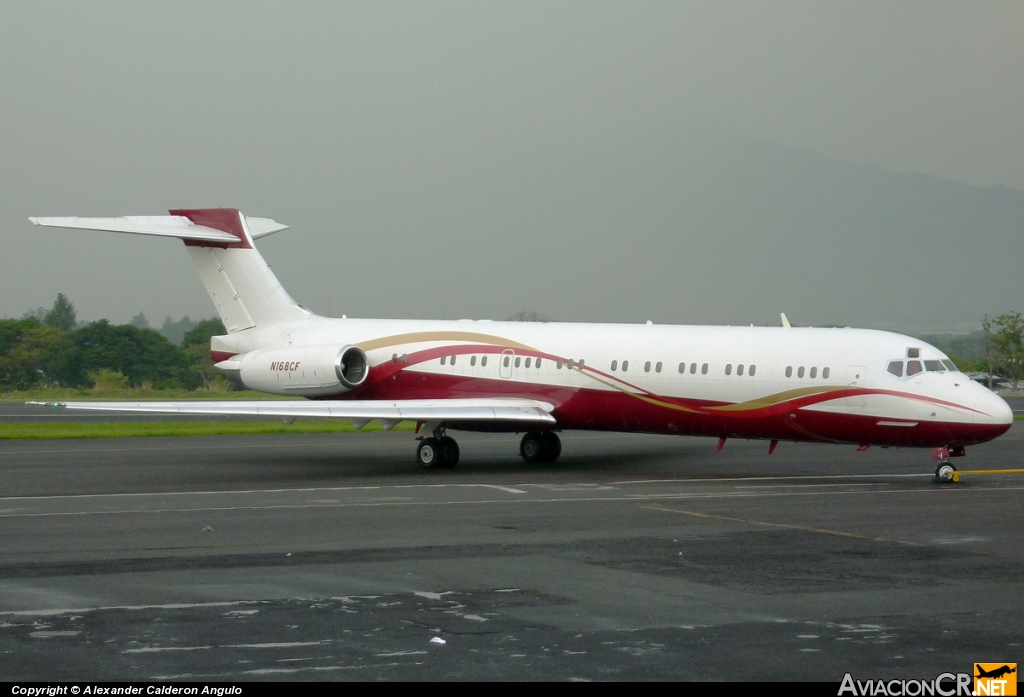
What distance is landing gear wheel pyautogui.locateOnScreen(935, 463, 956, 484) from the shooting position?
21578mm

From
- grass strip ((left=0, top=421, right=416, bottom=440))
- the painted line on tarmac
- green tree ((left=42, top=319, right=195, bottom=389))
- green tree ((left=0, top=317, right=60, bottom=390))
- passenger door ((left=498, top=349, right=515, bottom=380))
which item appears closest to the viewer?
the painted line on tarmac

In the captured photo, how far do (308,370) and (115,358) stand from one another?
45.2 metres

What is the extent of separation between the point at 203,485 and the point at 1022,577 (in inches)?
564

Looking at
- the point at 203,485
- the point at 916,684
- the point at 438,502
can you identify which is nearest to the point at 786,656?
the point at 916,684

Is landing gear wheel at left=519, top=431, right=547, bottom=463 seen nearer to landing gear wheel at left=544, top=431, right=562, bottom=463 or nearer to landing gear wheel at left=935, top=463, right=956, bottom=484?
landing gear wheel at left=544, top=431, right=562, bottom=463

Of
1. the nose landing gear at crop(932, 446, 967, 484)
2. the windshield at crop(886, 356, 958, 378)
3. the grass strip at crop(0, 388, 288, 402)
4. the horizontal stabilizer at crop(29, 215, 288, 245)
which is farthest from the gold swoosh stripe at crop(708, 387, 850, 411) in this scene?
the grass strip at crop(0, 388, 288, 402)

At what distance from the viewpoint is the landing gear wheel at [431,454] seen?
2498 centimetres

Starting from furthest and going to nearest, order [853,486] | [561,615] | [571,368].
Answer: [571,368]
[853,486]
[561,615]

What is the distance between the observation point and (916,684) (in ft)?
26.2

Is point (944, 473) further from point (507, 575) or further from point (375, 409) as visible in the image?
point (507, 575)

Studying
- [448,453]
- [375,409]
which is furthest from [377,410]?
[448,453]

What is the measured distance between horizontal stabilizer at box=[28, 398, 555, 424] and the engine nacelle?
102 inches

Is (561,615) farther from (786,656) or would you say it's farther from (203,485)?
(203,485)

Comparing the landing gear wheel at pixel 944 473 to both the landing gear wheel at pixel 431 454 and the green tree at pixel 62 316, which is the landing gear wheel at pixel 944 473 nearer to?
the landing gear wheel at pixel 431 454
